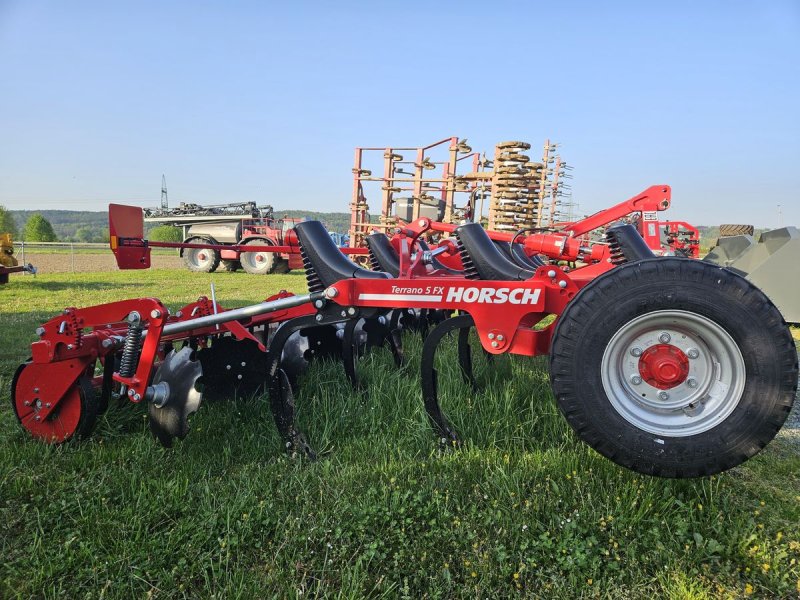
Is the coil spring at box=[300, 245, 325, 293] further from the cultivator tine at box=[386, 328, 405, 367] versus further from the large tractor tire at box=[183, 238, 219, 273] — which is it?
the large tractor tire at box=[183, 238, 219, 273]

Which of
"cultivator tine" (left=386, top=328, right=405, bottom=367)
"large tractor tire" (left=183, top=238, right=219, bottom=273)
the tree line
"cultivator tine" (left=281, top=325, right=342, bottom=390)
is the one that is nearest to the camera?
"cultivator tine" (left=281, top=325, right=342, bottom=390)

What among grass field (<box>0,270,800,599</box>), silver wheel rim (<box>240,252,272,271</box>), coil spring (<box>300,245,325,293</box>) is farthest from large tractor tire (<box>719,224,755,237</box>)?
coil spring (<box>300,245,325,293</box>)

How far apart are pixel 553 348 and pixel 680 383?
0.57 meters

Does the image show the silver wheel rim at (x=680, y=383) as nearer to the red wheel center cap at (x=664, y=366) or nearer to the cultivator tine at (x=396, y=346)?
the red wheel center cap at (x=664, y=366)

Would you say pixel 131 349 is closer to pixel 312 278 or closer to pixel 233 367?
pixel 233 367

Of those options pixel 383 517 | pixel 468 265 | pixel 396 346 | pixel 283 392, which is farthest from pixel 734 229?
pixel 383 517

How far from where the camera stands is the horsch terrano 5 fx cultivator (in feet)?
6.69

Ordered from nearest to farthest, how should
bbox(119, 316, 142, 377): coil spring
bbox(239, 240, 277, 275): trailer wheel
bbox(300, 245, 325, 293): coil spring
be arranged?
1. bbox(119, 316, 142, 377): coil spring
2. bbox(300, 245, 325, 293): coil spring
3. bbox(239, 240, 277, 275): trailer wheel

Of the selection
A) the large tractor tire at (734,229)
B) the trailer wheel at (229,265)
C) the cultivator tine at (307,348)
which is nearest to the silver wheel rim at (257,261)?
the trailer wheel at (229,265)

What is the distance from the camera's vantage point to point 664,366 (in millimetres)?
2203

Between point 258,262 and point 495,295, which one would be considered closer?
point 495,295

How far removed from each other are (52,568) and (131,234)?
2641mm

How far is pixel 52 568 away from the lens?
82.1 inches

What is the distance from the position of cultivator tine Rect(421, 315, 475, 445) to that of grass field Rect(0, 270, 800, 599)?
0.10 metres
